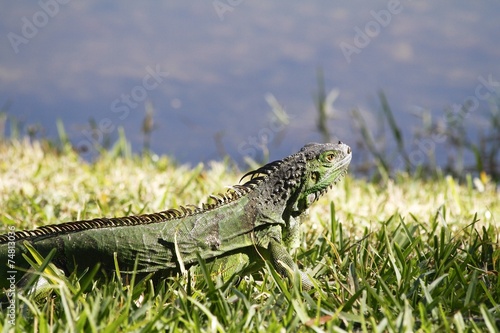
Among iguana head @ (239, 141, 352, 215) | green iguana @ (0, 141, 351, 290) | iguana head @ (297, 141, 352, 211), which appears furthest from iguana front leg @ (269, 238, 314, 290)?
iguana head @ (297, 141, 352, 211)

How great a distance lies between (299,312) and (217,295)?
1.16 ft

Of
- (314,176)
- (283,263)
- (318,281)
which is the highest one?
(314,176)

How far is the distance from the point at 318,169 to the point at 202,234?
27.2 inches

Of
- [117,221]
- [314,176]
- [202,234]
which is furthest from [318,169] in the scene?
[117,221]

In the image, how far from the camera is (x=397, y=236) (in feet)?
13.1

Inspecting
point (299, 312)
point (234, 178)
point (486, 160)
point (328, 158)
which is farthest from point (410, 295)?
point (486, 160)

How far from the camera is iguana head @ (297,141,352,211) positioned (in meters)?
3.49

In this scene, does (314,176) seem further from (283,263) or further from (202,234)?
(202,234)

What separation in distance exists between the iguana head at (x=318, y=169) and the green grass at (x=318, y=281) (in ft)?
0.78

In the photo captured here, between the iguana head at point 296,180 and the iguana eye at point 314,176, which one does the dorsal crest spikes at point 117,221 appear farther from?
the iguana eye at point 314,176

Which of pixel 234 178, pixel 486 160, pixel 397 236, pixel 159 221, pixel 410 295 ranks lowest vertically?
pixel 486 160

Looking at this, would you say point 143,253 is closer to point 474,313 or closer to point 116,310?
point 116,310

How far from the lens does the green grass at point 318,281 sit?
8.53ft

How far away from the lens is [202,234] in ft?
10.7
